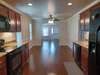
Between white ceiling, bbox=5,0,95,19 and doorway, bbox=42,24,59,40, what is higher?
white ceiling, bbox=5,0,95,19

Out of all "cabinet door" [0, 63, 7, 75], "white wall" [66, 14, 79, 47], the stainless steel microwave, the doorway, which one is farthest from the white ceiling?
the doorway

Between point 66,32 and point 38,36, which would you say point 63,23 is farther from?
point 38,36

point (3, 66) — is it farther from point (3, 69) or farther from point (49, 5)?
point (49, 5)

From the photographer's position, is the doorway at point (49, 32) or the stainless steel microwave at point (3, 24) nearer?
the stainless steel microwave at point (3, 24)

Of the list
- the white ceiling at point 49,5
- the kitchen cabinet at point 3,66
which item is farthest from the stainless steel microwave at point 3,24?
the kitchen cabinet at point 3,66

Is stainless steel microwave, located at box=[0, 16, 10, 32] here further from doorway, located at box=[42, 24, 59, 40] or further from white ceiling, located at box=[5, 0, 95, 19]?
doorway, located at box=[42, 24, 59, 40]

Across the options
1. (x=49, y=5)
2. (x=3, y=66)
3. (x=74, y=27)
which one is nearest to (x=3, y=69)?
(x=3, y=66)

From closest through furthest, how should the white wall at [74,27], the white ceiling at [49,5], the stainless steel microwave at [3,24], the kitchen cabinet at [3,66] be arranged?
the kitchen cabinet at [3,66], the stainless steel microwave at [3,24], the white ceiling at [49,5], the white wall at [74,27]

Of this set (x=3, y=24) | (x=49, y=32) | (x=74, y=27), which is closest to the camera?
(x=3, y=24)

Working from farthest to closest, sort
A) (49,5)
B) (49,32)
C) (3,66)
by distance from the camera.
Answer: (49,32) → (49,5) → (3,66)

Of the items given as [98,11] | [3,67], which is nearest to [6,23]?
[3,67]

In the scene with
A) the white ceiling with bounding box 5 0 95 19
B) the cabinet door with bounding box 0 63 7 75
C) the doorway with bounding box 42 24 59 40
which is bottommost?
the cabinet door with bounding box 0 63 7 75

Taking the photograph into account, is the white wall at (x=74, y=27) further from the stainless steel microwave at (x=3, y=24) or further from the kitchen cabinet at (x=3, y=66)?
the kitchen cabinet at (x=3, y=66)

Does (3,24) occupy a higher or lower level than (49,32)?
higher
